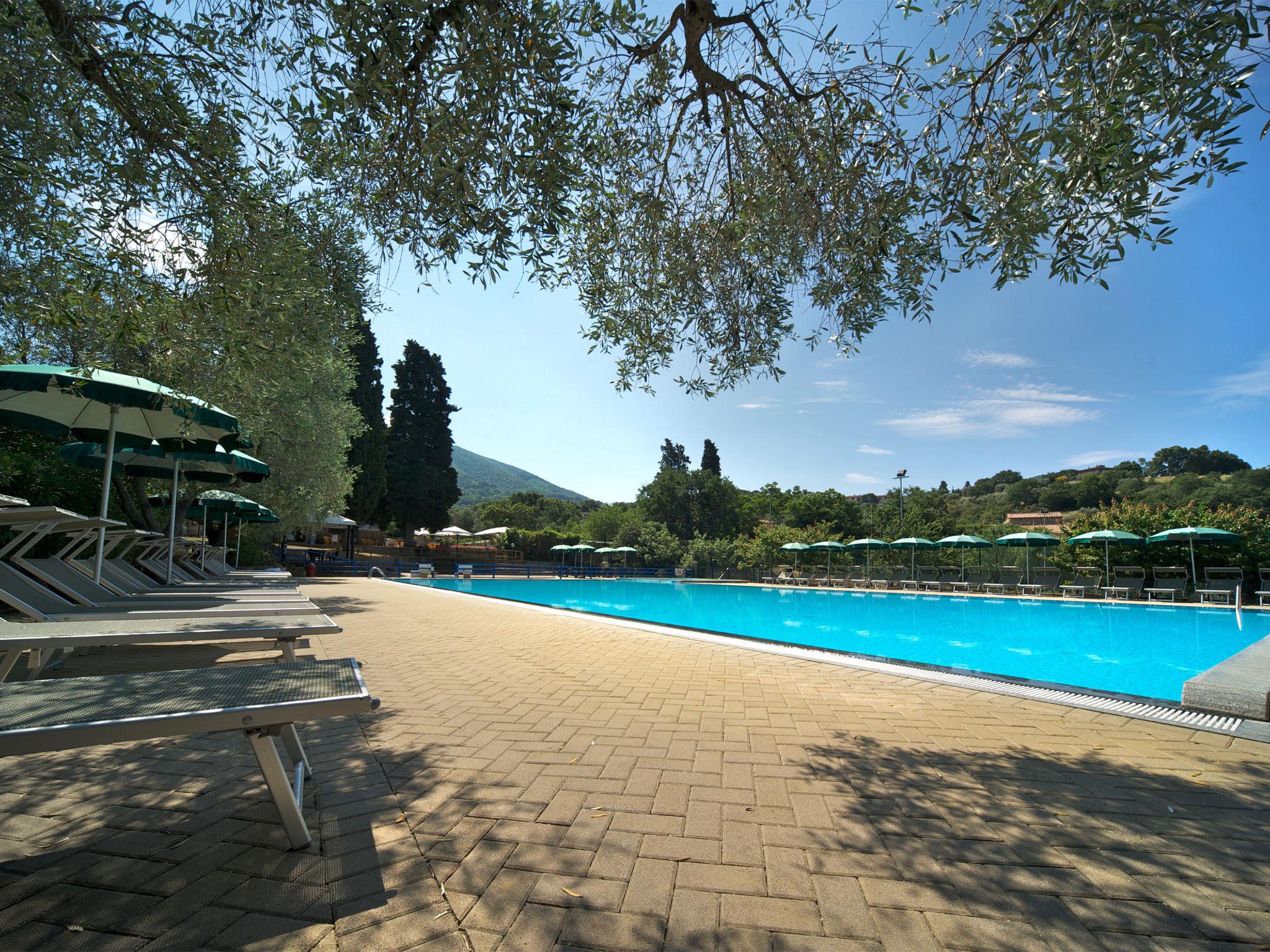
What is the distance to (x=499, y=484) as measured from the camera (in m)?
154

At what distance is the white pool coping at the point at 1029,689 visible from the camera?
11.0 feet

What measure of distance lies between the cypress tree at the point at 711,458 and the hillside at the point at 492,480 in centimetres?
8262

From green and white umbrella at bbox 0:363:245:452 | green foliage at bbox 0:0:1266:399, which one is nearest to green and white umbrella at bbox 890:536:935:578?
green foliage at bbox 0:0:1266:399

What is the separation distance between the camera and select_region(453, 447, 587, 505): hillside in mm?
135500

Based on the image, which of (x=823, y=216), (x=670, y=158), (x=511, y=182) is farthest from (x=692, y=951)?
(x=670, y=158)

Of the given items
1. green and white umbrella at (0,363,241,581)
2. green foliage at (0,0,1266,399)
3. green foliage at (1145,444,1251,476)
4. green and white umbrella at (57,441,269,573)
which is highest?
green foliage at (1145,444,1251,476)

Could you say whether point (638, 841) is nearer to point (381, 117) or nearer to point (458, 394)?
point (381, 117)

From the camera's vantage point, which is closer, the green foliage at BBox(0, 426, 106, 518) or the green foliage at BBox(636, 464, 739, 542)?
the green foliage at BBox(0, 426, 106, 518)

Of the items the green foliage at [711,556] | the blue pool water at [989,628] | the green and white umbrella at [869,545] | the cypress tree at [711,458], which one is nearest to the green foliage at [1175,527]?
the blue pool water at [989,628]

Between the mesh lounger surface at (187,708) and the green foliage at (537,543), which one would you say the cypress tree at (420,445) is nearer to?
the green foliage at (537,543)

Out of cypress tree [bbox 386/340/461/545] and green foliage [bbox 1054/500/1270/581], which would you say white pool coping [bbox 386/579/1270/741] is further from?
cypress tree [bbox 386/340/461/545]

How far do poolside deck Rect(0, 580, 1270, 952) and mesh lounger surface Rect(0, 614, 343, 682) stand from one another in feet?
1.75

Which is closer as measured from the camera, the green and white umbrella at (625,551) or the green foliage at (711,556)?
the green foliage at (711,556)

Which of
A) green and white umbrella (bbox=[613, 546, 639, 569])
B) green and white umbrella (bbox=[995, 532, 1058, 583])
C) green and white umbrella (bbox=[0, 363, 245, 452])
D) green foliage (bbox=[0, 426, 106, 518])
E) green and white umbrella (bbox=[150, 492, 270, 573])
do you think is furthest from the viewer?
green and white umbrella (bbox=[613, 546, 639, 569])
